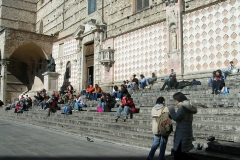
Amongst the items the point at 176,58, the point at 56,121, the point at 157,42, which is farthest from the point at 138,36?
the point at 56,121

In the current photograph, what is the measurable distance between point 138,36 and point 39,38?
1382 centimetres

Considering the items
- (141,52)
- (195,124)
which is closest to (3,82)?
(141,52)

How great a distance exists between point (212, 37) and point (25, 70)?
2511cm

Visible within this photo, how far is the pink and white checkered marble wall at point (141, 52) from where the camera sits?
48.2ft

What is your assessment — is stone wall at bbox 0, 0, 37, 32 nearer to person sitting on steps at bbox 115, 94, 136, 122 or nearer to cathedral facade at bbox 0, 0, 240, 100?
cathedral facade at bbox 0, 0, 240, 100

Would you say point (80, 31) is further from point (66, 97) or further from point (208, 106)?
point (208, 106)

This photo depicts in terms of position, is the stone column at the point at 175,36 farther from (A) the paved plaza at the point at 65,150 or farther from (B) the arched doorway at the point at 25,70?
(B) the arched doorway at the point at 25,70

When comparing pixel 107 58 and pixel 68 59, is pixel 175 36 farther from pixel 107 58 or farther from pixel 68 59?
pixel 68 59

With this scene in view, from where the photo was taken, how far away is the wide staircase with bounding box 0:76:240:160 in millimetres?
5260

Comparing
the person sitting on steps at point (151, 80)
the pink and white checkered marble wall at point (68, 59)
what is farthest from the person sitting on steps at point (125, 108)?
the pink and white checkered marble wall at point (68, 59)

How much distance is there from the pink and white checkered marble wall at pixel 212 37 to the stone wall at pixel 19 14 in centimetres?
2520

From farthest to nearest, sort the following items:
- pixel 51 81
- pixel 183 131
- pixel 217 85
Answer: pixel 51 81, pixel 217 85, pixel 183 131

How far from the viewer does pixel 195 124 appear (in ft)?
21.3

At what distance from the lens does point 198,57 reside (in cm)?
1273
